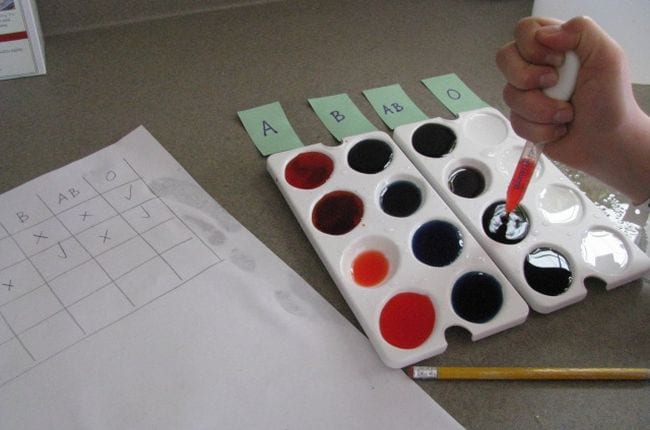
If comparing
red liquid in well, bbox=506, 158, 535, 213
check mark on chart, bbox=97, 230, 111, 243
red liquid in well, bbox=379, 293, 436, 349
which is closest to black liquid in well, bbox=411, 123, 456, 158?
red liquid in well, bbox=506, 158, 535, 213

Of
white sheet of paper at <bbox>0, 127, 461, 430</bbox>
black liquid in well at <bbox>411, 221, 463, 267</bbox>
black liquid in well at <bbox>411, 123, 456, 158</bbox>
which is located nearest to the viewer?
white sheet of paper at <bbox>0, 127, 461, 430</bbox>

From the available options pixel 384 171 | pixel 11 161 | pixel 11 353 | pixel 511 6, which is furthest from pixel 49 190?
pixel 511 6

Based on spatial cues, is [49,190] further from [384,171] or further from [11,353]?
[384,171]

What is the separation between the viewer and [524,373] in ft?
1.54

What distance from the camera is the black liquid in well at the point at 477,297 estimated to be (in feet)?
1.65

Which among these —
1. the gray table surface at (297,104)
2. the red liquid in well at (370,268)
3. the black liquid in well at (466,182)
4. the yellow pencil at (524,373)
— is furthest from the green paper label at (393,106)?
the yellow pencil at (524,373)

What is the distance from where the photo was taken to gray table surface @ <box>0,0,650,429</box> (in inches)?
18.5

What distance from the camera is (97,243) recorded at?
549 millimetres

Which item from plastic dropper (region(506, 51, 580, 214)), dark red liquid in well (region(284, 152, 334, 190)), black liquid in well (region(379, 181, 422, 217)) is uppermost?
plastic dropper (region(506, 51, 580, 214))

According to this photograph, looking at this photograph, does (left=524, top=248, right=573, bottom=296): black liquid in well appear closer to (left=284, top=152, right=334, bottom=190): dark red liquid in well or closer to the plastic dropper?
the plastic dropper

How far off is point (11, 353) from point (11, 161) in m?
0.27

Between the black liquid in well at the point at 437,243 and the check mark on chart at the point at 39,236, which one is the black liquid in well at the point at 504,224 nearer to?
the black liquid in well at the point at 437,243

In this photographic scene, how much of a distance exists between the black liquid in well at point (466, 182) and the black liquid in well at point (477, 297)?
0.11 m

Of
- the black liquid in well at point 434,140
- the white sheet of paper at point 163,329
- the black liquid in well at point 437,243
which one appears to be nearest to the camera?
the white sheet of paper at point 163,329
